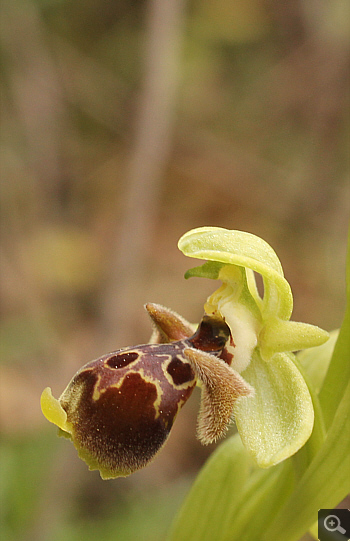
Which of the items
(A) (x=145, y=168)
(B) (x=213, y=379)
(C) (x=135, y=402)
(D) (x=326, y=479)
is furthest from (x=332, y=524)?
(A) (x=145, y=168)

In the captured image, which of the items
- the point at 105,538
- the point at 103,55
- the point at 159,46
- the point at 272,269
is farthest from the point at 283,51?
the point at 272,269

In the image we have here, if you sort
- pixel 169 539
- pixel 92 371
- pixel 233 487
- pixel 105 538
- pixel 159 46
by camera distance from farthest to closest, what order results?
pixel 159 46 < pixel 105 538 < pixel 169 539 < pixel 233 487 < pixel 92 371

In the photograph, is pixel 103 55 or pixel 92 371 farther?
pixel 103 55

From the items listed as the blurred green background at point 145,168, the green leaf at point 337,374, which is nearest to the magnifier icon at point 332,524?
the green leaf at point 337,374

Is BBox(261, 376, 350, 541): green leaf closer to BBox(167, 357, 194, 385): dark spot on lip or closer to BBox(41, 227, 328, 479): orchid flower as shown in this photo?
BBox(41, 227, 328, 479): orchid flower

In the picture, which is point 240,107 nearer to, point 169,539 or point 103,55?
point 103,55

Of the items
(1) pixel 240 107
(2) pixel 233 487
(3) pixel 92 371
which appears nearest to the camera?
(3) pixel 92 371
